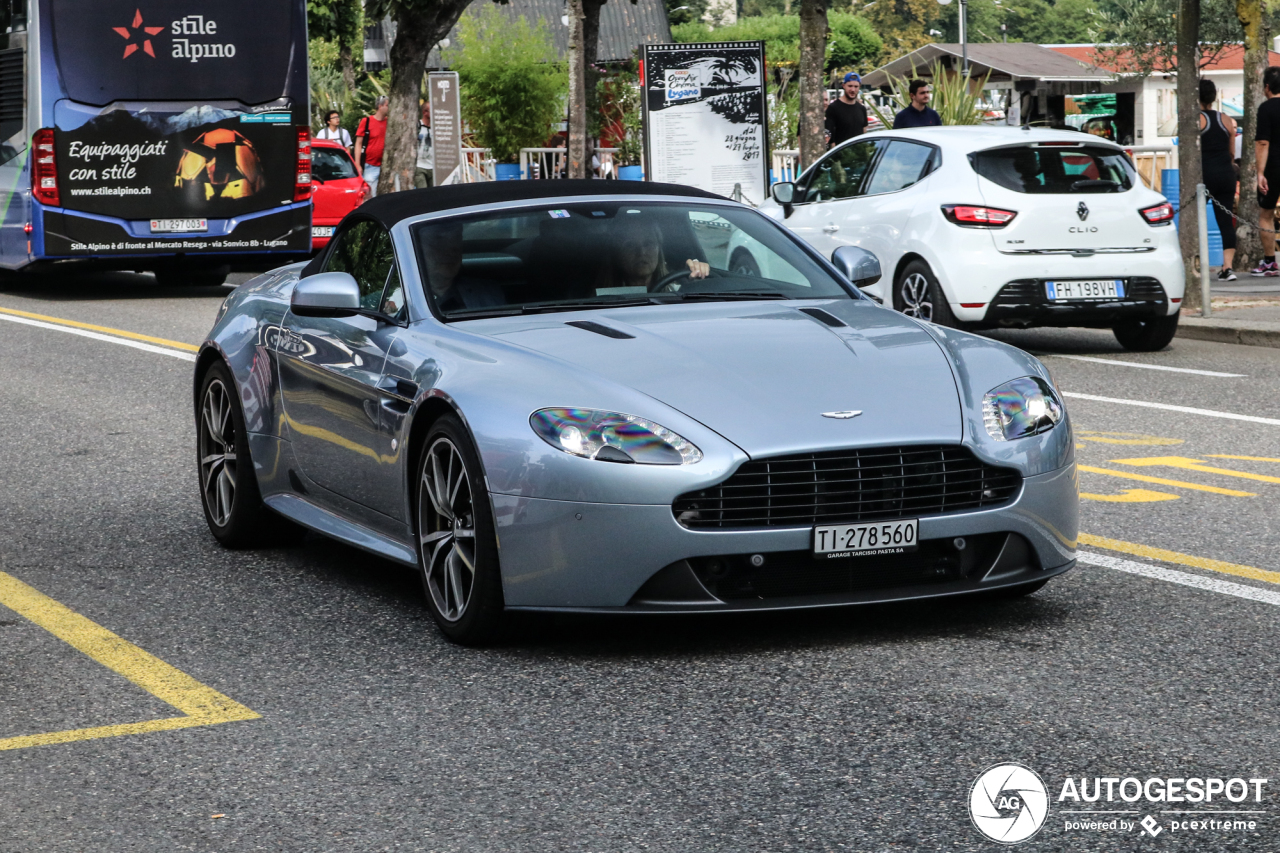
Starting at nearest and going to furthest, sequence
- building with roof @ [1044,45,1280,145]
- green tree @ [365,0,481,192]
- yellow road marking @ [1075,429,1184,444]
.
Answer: yellow road marking @ [1075,429,1184,444] → green tree @ [365,0,481,192] → building with roof @ [1044,45,1280,145]

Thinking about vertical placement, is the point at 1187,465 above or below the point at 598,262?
below

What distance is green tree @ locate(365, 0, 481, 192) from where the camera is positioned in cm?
2762

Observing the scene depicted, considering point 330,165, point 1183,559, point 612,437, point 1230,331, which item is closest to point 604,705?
point 612,437

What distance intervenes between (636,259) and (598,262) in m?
0.13

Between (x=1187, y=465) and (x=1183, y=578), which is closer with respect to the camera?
(x=1183, y=578)

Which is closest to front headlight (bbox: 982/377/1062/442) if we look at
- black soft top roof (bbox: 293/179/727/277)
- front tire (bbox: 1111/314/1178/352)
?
black soft top roof (bbox: 293/179/727/277)

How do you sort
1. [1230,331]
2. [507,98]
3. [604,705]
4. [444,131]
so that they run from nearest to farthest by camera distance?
1. [604,705]
2. [1230,331]
3. [444,131]
4. [507,98]

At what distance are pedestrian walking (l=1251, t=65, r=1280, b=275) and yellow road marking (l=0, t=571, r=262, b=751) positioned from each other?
47.4 feet

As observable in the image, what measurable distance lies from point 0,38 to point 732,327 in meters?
16.1

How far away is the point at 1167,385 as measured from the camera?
12.0m

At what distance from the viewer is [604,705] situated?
488 cm

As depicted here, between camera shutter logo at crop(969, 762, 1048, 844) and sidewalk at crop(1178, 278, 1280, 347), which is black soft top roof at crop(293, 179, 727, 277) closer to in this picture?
camera shutter logo at crop(969, 762, 1048, 844)

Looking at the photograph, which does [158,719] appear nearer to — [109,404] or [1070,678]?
[1070,678]

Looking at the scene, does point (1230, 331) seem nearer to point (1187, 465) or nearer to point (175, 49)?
point (1187, 465)
